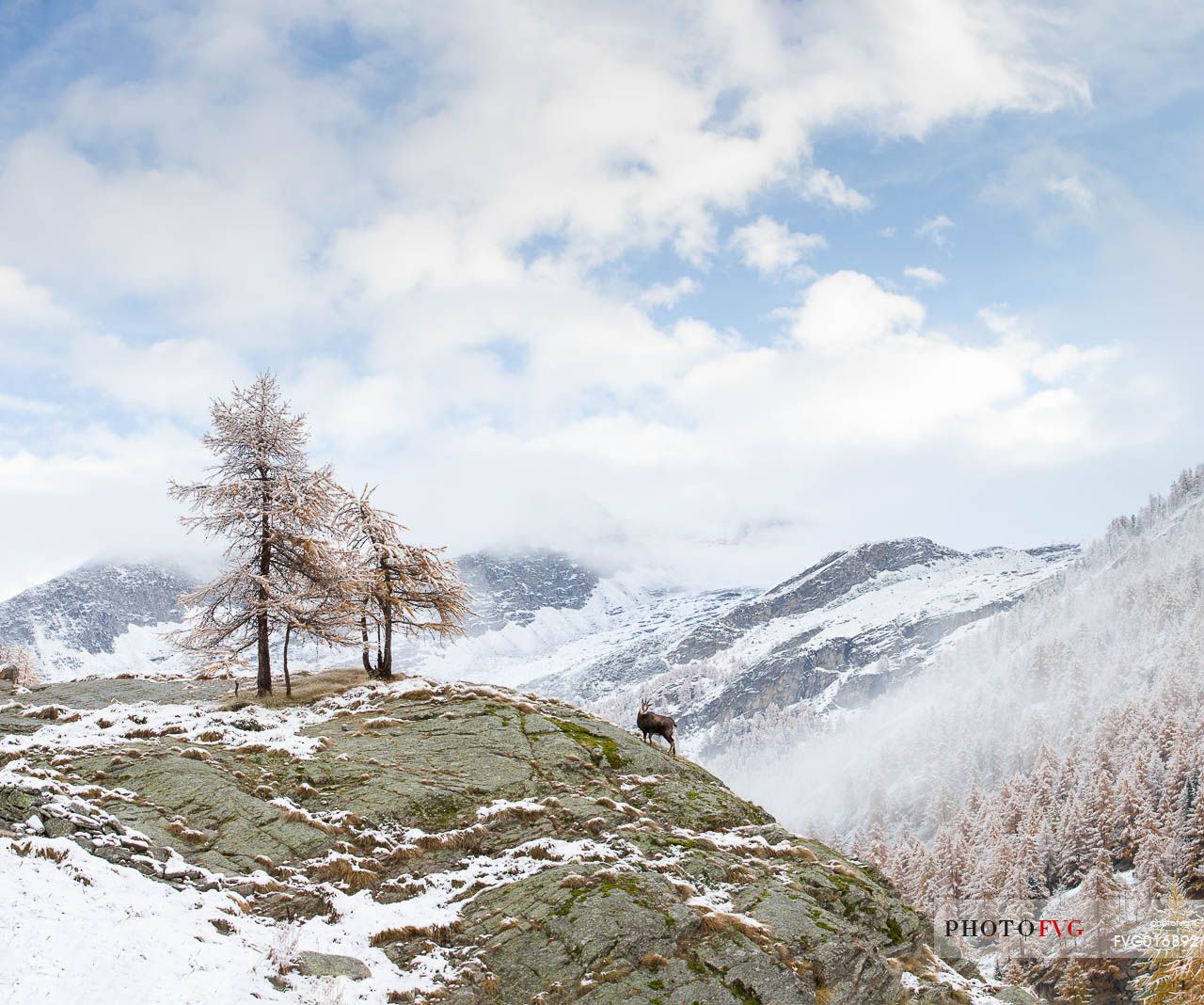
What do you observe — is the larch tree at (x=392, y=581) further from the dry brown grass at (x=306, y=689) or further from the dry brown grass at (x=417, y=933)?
the dry brown grass at (x=417, y=933)

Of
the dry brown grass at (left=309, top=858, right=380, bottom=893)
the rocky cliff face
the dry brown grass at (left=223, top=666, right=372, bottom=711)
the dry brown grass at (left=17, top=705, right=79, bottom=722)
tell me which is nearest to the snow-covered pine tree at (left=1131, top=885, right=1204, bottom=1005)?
the rocky cliff face

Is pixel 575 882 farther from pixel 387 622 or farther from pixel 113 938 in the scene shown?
pixel 387 622

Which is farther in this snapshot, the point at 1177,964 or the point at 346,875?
the point at 1177,964

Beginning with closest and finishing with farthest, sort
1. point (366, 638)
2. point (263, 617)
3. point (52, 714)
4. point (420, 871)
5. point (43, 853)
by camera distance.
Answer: point (43, 853), point (420, 871), point (52, 714), point (263, 617), point (366, 638)

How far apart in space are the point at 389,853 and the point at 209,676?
20.1 m

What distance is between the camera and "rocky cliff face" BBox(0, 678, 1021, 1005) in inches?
547

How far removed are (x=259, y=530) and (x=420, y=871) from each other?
63.4ft

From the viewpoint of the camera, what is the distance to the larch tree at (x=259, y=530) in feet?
100

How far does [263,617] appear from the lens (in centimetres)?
3081

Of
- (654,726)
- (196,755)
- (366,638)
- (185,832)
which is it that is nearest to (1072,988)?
(654,726)

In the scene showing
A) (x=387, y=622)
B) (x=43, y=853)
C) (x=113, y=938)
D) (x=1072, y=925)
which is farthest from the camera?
(x=1072, y=925)

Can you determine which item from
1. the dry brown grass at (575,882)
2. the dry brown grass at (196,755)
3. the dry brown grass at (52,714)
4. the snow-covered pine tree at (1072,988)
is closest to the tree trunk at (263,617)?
the dry brown grass at (52,714)

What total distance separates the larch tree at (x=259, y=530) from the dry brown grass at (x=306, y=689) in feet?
3.73

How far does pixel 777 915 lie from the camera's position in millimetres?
17156
